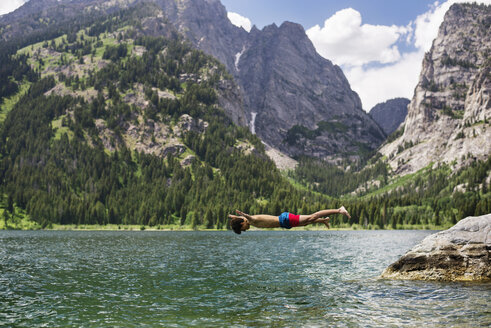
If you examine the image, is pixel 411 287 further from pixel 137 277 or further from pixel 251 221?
pixel 137 277

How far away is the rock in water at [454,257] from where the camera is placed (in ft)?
112

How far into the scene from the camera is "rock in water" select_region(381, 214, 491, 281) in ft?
112

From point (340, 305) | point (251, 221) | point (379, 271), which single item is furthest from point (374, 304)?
point (379, 271)

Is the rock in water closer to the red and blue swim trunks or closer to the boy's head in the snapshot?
the red and blue swim trunks

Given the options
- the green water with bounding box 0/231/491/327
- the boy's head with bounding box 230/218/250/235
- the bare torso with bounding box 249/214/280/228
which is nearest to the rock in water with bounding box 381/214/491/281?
the green water with bounding box 0/231/491/327

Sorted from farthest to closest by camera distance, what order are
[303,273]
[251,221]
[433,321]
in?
[303,273] < [251,221] < [433,321]

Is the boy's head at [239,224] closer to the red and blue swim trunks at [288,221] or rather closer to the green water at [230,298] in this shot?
the red and blue swim trunks at [288,221]

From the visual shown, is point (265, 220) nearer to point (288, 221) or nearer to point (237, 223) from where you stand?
point (288, 221)

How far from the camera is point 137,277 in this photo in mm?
40031

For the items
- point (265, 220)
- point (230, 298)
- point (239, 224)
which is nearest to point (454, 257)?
point (230, 298)

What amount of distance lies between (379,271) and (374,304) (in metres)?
20.1

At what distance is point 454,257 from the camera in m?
35.1

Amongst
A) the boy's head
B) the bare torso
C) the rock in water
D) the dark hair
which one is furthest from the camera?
the rock in water

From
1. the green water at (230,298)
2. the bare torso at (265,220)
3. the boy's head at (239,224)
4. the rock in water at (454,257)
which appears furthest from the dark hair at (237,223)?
the rock in water at (454,257)
